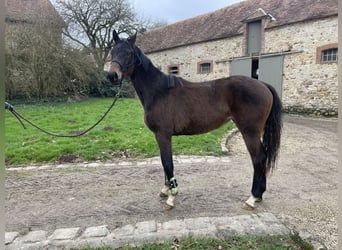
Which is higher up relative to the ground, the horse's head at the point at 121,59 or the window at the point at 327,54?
the window at the point at 327,54

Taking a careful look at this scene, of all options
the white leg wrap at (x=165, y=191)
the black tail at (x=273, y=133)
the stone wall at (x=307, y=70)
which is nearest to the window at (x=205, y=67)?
the stone wall at (x=307, y=70)

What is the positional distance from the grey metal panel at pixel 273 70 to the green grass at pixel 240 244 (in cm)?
1246

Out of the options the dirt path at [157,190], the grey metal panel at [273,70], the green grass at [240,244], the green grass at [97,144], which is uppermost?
the grey metal panel at [273,70]

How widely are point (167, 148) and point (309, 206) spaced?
1.88m

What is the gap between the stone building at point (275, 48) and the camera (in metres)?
11.8

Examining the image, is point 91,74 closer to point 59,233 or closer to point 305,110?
point 305,110

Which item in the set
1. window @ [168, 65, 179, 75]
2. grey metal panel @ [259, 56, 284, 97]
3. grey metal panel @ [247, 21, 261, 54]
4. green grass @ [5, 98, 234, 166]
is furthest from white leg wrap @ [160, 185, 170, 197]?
window @ [168, 65, 179, 75]

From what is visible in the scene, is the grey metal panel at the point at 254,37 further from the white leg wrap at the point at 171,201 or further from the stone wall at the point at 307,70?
the white leg wrap at the point at 171,201

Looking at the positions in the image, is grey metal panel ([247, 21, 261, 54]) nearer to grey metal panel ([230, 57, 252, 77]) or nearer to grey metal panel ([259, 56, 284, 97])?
grey metal panel ([230, 57, 252, 77])

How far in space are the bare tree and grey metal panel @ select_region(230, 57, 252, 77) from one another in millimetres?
10745

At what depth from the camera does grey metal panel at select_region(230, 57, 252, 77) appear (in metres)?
14.8

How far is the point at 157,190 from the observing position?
3.54 m

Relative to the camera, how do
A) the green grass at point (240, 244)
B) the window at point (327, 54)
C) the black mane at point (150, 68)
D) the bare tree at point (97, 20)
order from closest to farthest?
the green grass at point (240, 244)
the black mane at point (150, 68)
the window at point (327, 54)
the bare tree at point (97, 20)

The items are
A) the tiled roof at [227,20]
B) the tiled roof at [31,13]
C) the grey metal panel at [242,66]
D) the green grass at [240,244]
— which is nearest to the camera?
the green grass at [240,244]
